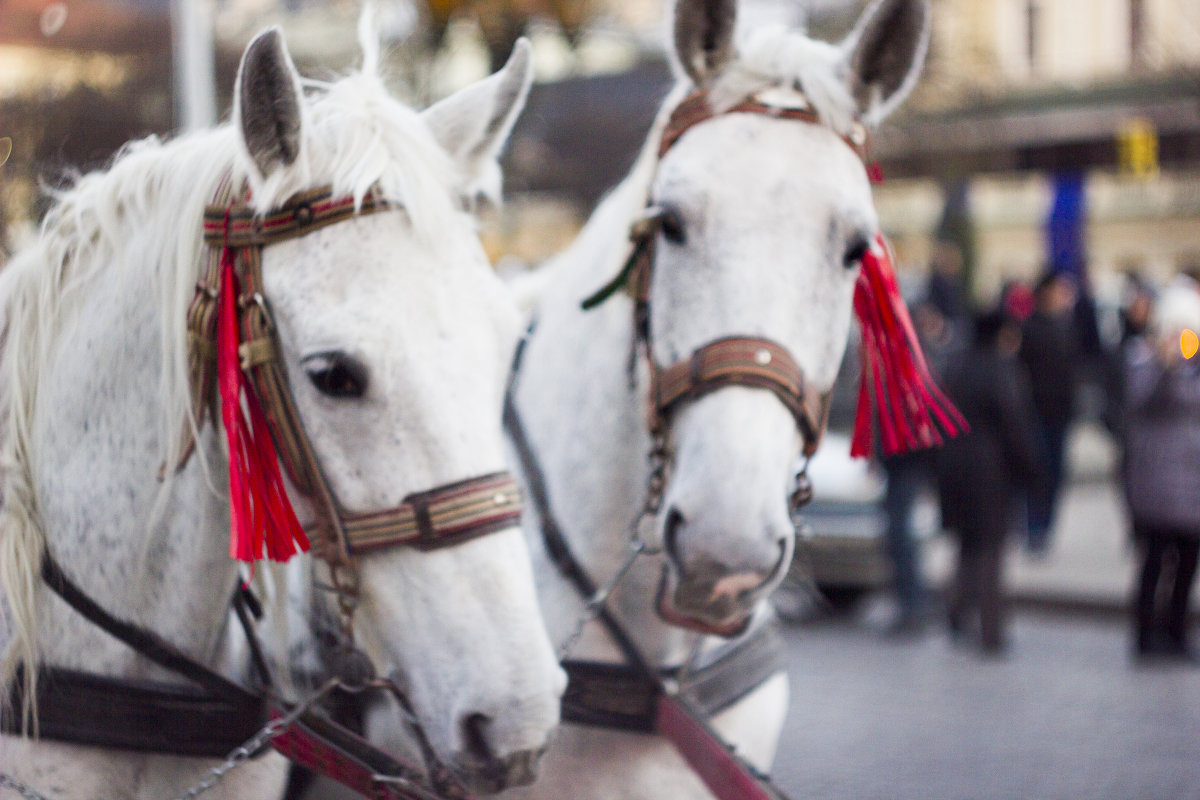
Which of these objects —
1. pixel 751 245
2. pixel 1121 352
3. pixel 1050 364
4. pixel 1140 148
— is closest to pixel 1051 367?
pixel 1050 364

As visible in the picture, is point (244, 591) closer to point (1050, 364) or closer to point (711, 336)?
point (711, 336)

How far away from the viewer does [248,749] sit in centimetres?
182

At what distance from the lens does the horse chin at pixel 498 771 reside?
1.66 metres

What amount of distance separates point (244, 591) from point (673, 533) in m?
0.70

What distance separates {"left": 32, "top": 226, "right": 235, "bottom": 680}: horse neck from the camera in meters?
1.81

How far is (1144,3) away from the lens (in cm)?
2503

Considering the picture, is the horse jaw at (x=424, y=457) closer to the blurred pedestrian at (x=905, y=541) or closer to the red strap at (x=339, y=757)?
the red strap at (x=339, y=757)

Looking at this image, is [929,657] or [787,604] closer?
[787,604]

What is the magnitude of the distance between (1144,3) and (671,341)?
26.6 metres

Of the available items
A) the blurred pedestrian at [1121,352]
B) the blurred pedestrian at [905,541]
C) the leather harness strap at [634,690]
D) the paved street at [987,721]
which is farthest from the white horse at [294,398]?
the blurred pedestrian at [1121,352]

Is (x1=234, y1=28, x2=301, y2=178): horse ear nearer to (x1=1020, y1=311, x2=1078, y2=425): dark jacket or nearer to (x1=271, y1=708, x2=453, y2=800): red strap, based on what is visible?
(x1=271, y1=708, x2=453, y2=800): red strap

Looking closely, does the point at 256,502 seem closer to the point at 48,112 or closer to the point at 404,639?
the point at 404,639

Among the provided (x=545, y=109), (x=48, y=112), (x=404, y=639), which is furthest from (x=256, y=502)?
(x=545, y=109)

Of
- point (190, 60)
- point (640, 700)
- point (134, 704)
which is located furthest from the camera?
point (190, 60)
